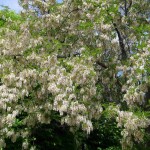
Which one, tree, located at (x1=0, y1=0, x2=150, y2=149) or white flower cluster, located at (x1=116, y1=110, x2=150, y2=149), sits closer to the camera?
white flower cluster, located at (x1=116, y1=110, x2=150, y2=149)

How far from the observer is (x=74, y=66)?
13.7 meters

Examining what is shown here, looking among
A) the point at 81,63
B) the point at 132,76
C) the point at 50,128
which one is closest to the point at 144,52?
the point at 132,76

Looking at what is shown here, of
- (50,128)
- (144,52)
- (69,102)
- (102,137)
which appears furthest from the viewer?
(102,137)

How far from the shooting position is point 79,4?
55.3ft

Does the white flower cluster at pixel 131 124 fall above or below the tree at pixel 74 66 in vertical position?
below

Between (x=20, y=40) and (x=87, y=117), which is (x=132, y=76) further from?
(x=20, y=40)

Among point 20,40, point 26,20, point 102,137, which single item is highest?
point 26,20

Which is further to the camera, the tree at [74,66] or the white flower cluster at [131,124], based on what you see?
the tree at [74,66]

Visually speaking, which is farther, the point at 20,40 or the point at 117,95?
the point at 117,95

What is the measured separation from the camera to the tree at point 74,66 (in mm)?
13000

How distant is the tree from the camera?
13000 millimetres

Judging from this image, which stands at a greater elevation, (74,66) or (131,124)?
(74,66)

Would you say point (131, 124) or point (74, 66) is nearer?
point (131, 124)

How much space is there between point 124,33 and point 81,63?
4.80 meters
